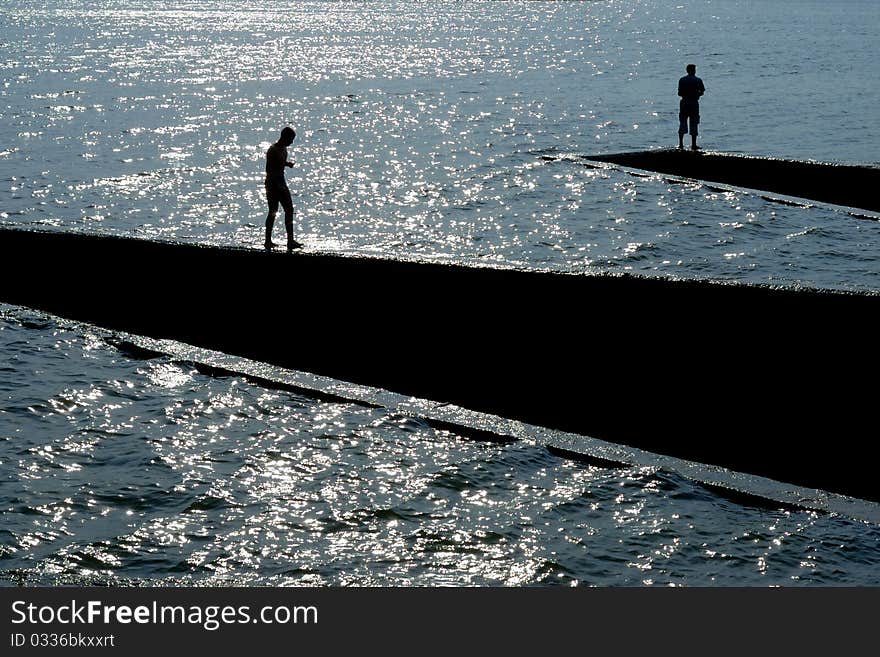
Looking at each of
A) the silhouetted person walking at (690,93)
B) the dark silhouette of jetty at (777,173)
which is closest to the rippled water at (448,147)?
the dark silhouette of jetty at (777,173)

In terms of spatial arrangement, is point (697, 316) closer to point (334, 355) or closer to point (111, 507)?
point (334, 355)

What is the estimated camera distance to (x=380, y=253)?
15.3m

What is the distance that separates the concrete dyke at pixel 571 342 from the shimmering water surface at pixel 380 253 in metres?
0.77

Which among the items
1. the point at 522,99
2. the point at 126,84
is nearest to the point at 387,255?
the point at 522,99

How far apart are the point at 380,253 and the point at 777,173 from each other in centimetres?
1347

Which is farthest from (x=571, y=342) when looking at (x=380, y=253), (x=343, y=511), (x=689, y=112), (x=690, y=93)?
(x=689, y=112)

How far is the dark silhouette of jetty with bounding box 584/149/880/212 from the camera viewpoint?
24047mm

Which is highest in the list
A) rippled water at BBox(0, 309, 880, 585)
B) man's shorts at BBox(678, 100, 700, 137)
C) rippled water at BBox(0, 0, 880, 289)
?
man's shorts at BBox(678, 100, 700, 137)

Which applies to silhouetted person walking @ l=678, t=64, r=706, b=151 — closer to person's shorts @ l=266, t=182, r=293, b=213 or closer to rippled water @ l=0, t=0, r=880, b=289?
rippled water @ l=0, t=0, r=880, b=289

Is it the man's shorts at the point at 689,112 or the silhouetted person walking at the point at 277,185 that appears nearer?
the silhouetted person walking at the point at 277,185

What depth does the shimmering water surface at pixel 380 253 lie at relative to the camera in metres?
9.07

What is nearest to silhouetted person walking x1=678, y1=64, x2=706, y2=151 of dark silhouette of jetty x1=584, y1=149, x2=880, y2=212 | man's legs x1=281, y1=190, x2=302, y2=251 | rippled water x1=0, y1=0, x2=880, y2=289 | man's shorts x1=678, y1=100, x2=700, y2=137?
man's shorts x1=678, y1=100, x2=700, y2=137

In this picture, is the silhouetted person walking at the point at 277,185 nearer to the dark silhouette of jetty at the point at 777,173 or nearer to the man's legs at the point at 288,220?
the man's legs at the point at 288,220

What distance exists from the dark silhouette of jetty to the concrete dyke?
12334 millimetres
